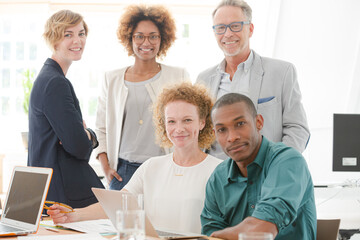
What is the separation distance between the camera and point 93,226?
2.02 metres

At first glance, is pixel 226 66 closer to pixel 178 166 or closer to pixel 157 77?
pixel 157 77

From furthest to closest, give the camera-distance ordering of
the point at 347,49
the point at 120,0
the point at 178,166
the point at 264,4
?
the point at 120,0 → the point at 264,4 → the point at 347,49 → the point at 178,166

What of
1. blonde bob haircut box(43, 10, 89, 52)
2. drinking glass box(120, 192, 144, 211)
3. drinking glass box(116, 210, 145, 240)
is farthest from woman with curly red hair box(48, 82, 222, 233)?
drinking glass box(116, 210, 145, 240)

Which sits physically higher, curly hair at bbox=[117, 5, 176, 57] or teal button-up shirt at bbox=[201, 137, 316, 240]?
curly hair at bbox=[117, 5, 176, 57]

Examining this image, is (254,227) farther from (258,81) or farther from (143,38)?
(143,38)

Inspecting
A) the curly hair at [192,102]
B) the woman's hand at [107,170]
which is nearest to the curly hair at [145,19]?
the curly hair at [192,102]

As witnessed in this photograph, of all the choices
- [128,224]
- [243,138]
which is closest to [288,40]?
[243,138]

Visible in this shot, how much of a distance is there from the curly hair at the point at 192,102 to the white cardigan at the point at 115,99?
0.35m

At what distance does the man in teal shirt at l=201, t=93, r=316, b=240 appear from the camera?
172 centimetres

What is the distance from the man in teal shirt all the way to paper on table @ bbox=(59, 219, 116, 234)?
0.39 metres

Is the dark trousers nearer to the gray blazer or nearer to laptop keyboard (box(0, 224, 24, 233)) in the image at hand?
the gray blazer

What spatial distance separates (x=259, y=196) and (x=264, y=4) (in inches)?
176

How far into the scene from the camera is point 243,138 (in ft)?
6.39

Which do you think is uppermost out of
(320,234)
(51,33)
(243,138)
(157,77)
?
(51,33)
